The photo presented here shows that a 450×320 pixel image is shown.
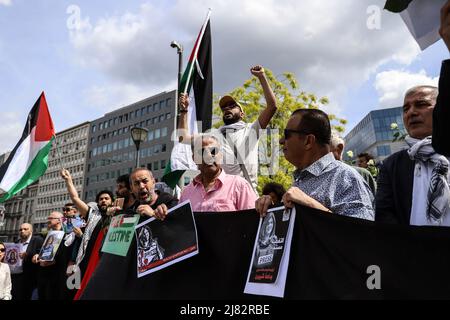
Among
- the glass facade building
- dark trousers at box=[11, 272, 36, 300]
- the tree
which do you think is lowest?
dark trousers at box=[11, 272, 36, 300]

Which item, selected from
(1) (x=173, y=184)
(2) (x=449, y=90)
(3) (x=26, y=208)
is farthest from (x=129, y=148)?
(2) (x=449, y=90)

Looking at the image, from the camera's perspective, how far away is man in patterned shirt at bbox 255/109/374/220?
2.36 m

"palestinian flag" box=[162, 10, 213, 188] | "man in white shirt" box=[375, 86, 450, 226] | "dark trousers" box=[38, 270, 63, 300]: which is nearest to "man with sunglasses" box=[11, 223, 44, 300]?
"dark trousers" box=[38, 270, 63, 300]

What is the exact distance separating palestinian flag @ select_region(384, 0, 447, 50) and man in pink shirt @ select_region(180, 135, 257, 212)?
214cm

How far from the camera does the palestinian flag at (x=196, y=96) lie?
6.41 metres

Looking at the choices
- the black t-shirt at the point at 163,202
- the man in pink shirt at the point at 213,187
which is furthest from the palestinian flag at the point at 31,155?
the man in pink shirt at the point at 213,187

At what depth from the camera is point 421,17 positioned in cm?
174

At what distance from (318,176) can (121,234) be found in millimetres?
1979

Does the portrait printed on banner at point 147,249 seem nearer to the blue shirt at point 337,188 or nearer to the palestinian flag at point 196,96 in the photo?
the blue shirt at point 337,188

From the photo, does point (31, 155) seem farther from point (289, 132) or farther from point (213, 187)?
point (289, 132)

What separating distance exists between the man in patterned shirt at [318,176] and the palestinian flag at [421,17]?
0.94m

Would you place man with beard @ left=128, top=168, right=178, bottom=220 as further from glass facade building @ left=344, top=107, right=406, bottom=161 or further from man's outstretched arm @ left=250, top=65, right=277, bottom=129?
glass facade building @ left=344, top=107, right=406, bottom=161

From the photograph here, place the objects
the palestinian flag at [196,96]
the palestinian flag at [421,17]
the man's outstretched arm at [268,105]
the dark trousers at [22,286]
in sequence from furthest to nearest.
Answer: the dark trousers at [22,286] < the palestinian flag at [196,96] < the man's outstretched arm at [268,105] < the palestinian flag at [421,17]
